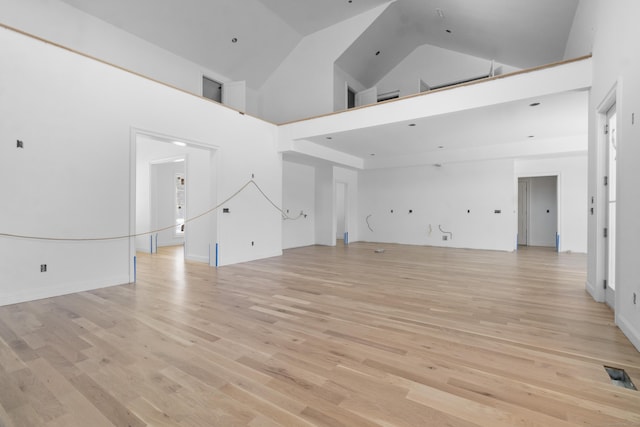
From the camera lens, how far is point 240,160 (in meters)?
5.71

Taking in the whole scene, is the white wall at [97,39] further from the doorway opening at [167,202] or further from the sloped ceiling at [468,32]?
the sloped ceiling at [468,32]

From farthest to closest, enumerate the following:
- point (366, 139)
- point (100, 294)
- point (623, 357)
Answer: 1. point (366, 139)
2. point (100, 294)
3. point (623, 357)

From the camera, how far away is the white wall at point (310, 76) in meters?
7.41

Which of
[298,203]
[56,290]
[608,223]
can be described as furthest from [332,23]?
[56,290]

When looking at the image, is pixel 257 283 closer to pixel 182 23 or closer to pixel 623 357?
pixel 623 357

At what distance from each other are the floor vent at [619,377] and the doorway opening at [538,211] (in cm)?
808

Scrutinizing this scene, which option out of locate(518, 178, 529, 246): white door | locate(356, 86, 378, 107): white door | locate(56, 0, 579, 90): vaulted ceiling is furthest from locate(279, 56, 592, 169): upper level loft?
locate(518, 178, 529, 246): white door

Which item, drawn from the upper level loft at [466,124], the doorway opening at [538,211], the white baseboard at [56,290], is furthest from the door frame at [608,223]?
the doorway opening at [538,211]

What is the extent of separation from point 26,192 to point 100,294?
1.35 metres

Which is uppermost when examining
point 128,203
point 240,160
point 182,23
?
point 182,23

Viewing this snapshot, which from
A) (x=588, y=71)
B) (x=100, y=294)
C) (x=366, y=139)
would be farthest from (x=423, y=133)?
(x=100, y=294)

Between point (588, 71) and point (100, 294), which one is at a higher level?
point (588, 71)

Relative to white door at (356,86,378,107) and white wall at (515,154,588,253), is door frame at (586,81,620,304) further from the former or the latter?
white door at (356,86,378,107)

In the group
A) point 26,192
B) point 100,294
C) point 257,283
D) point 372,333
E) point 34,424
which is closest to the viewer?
point 34,424
